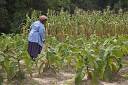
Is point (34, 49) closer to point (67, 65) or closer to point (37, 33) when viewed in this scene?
point (37, 33)

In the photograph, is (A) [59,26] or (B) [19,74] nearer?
(B) [19,74]

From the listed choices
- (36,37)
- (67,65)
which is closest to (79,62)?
(67,65)

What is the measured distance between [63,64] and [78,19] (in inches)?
300

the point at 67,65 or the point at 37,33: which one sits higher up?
the point at 37,33

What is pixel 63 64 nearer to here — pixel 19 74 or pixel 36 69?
pixel 36 69

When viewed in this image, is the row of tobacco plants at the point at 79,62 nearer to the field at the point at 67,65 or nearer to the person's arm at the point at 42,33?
the field at the point at 67,65

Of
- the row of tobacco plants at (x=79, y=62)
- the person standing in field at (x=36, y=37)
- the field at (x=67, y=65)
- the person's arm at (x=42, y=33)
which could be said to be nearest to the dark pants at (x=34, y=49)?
the person standing in field at (x=36, y=37)

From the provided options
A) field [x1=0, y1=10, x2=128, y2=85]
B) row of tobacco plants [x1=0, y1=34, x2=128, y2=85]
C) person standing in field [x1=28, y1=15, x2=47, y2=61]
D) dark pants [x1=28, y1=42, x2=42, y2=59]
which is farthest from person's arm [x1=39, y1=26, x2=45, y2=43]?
row of tobacco plants [x1=0, y1=34, x2=128, y2=85]

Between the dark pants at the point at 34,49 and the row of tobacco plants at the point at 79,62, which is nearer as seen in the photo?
the row of tobacco plants at the point at 79,62

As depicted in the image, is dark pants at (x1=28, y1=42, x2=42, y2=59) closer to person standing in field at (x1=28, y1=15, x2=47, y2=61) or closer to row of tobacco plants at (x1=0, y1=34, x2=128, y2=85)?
person standing in field at (x1=28, y1=15, x2=47, y2=61)

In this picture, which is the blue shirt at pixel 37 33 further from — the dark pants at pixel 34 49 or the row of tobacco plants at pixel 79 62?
the row of tobacco plants at pixel 79 62

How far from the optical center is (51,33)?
16875 mm

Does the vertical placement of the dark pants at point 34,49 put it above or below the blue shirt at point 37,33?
below

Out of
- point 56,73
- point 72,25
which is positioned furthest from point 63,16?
point 56,73
